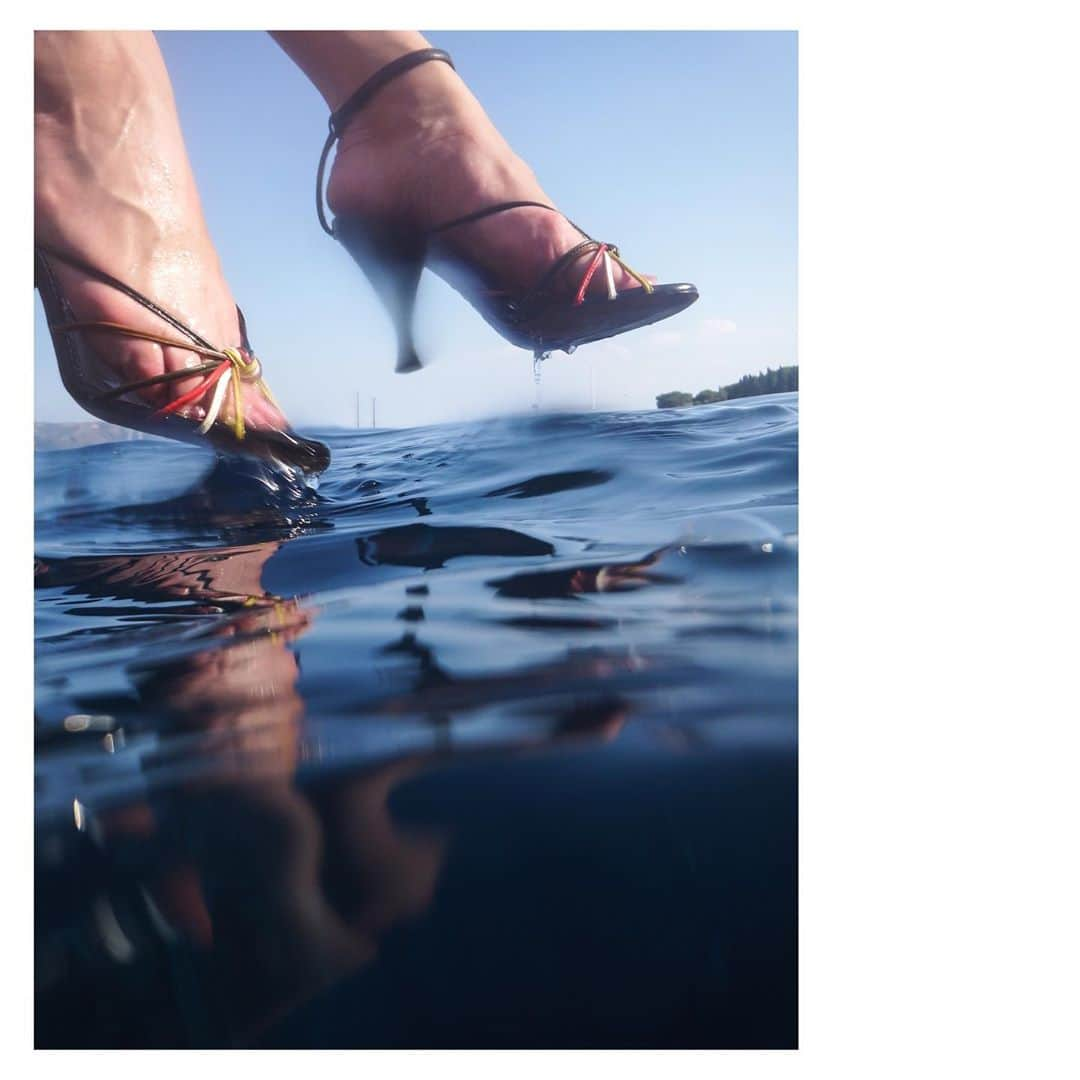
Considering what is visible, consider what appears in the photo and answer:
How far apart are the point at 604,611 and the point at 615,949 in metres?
0.27

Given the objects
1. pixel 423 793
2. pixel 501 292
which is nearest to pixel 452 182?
pixel 501 292

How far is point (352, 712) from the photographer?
0.62 meters

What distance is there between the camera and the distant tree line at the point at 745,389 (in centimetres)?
84

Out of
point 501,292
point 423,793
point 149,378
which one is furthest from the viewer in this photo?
point 501,292

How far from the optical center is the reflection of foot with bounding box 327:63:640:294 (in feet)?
2.88

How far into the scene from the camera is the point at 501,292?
3.04 feet

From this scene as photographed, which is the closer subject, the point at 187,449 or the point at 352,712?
the point at 352,712

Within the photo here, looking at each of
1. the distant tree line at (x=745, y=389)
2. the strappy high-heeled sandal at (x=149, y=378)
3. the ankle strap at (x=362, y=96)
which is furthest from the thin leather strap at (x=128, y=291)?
the distant tree line at (x=745, y=389)

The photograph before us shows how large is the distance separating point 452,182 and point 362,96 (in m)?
0.12

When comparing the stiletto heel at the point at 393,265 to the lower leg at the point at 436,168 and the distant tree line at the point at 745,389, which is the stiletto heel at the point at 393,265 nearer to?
the lower leg at the point at 436,168

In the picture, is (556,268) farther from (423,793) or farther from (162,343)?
(423,793)

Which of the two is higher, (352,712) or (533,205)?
(533,205)
